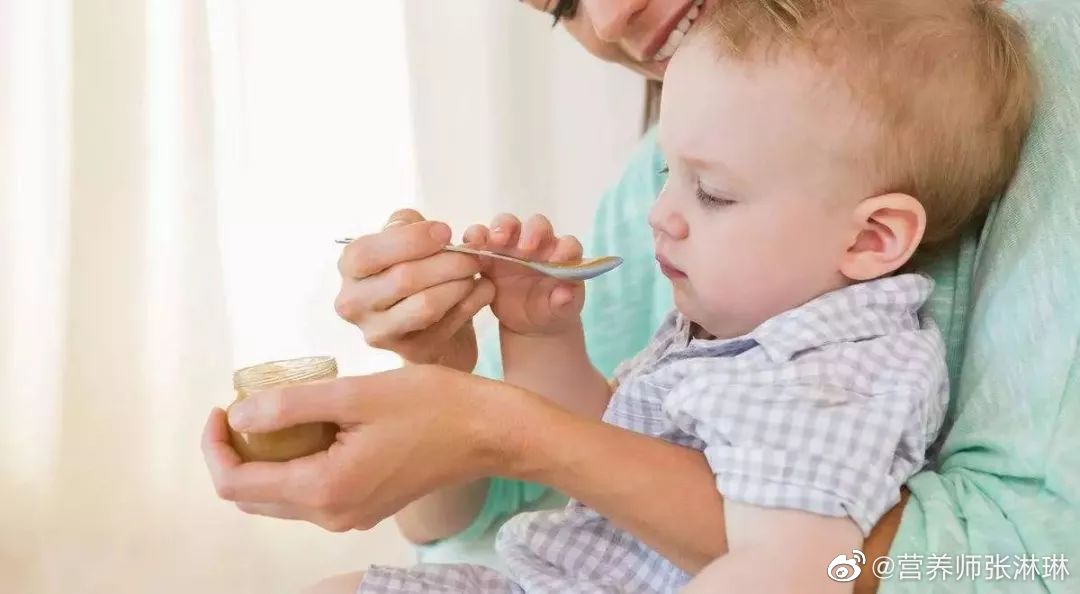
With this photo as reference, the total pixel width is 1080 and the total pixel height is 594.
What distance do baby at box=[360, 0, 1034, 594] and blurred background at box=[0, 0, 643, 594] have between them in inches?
52.0

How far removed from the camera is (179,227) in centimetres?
214

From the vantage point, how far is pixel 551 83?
2500 mm

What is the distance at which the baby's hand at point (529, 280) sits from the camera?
1.09 meters

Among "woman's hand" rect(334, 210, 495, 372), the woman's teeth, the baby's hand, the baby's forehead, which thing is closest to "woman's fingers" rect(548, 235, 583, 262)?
the baby's hand

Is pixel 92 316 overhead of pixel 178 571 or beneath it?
Answer: overhead

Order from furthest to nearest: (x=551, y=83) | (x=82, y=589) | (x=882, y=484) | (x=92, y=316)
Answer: (x=551, y=83) < (x=92, y=316) < (x=82, y=589) < (x=882, y=484)

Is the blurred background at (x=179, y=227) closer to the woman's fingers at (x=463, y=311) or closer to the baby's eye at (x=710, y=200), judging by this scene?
the woman's fingers at (x=463, y=311)

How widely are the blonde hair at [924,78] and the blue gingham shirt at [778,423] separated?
11cm

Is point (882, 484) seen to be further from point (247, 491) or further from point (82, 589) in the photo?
point (82, 589)

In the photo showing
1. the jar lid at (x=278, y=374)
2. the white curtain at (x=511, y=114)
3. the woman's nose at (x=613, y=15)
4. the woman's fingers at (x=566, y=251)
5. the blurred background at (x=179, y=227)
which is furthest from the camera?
the white curtain at (x=511, y=114)

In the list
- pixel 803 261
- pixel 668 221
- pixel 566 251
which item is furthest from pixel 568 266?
pixel 803 261

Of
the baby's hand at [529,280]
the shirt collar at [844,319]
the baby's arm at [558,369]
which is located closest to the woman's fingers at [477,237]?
the baby's hand at [529,280]

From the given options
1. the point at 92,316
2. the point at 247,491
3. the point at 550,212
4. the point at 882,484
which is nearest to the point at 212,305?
the point at 92,316

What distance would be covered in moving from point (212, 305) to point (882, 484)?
1.72 metres
